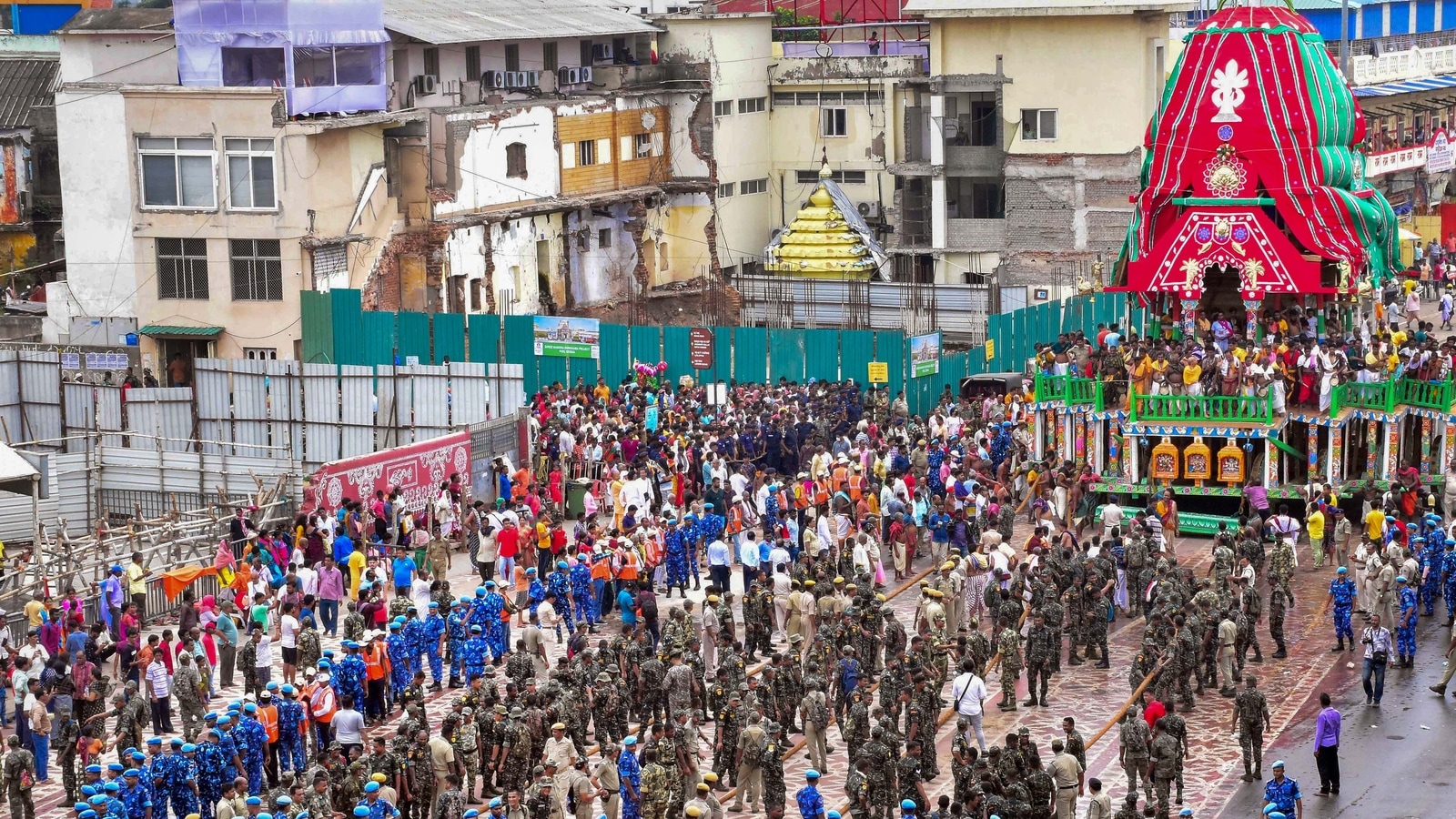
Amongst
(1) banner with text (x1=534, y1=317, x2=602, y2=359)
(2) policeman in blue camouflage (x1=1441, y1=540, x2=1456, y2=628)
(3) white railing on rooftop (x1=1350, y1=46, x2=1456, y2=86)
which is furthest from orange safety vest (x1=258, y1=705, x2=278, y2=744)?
(3) white railing on rooftop (x1=1350, y1=46, x2=1456, y2=86)

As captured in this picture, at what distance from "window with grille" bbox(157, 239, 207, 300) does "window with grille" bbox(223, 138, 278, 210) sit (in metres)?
1.40

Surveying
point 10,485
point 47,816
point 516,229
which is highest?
point 516,229

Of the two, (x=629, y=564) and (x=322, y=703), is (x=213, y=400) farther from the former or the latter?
(x=322, y=703)

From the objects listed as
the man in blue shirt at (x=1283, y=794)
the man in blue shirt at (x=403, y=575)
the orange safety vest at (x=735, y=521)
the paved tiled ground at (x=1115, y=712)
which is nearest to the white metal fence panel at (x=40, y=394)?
the man in blue shirt at (x=403, y=575)

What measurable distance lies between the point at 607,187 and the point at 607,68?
3.93 meters

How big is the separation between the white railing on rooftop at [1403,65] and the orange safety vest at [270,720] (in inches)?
2067

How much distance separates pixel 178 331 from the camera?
4988 cm

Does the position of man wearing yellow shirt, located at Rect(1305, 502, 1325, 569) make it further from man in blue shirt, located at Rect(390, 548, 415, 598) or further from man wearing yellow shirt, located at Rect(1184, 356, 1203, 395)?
man in blue shirt, located at Rect(390, 548, 415, 598)

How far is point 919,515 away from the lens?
35844 mm

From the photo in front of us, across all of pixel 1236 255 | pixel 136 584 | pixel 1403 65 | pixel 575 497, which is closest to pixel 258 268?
pixel 575 497

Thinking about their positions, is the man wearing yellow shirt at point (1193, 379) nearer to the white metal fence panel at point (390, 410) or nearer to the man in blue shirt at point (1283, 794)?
the white metal fence panel at point (390, 410)

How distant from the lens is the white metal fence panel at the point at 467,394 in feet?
139

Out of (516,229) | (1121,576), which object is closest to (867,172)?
(516,229)

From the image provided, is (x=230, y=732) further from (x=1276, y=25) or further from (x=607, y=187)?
(x=607, y=187)
